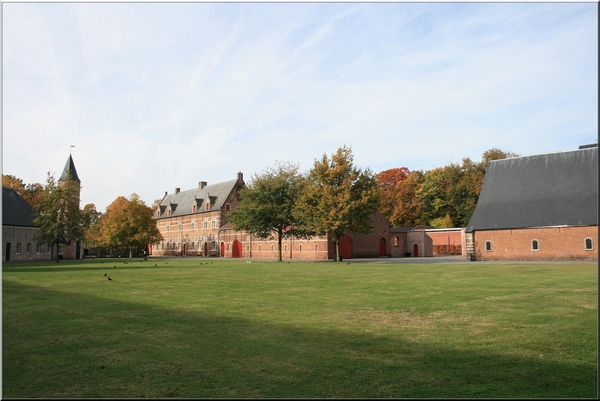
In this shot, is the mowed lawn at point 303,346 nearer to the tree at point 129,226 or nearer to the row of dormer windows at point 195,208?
the tree at point 129,226

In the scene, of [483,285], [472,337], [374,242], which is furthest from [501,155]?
[472,337]

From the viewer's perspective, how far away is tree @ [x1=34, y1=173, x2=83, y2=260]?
1976 inches

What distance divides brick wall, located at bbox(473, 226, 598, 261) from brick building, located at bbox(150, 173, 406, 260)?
14674mm

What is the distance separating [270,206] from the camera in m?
45.5

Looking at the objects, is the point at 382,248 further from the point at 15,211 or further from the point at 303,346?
the point at 303,346

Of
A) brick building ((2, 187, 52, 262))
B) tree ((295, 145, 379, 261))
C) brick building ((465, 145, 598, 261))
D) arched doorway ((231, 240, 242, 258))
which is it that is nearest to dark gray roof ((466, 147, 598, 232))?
brick building ((465, 145, 598, 261))

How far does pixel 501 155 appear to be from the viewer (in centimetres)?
7038

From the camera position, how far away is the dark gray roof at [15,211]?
182ft

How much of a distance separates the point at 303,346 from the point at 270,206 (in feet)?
123

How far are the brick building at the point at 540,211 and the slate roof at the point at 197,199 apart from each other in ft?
136

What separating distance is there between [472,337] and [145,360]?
5.80 meters

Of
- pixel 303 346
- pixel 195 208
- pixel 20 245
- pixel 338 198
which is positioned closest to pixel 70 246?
pixel 20 245

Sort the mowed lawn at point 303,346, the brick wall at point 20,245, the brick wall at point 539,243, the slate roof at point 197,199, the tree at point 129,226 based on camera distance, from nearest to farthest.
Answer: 1. the mowed lawn at point 303,346
2. the brick wall at point 539,243
3. the brick wall at point 20,245
4. the tree at point 129,226
5. the slate roof at point 197,199

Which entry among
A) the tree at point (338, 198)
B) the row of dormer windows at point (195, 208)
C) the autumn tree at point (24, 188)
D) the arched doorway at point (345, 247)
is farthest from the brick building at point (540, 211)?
the autumn tree at point (24, 188)
